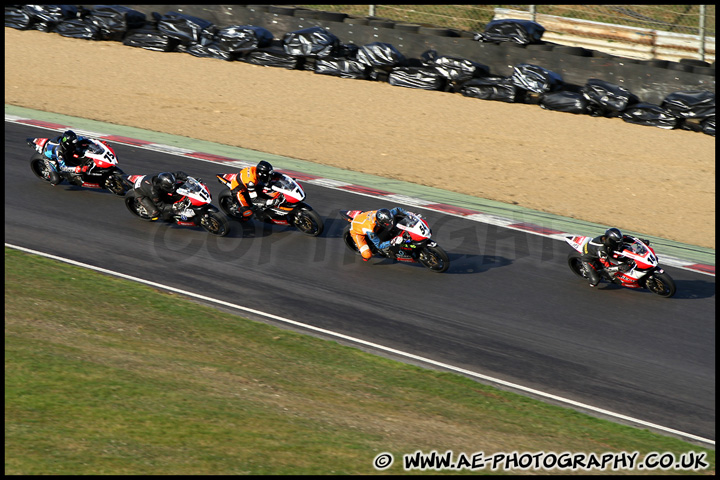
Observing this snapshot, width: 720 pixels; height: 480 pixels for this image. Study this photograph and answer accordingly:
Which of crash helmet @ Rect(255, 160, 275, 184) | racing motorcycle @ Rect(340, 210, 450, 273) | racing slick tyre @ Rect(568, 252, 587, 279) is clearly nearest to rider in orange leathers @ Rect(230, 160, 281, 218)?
crash helmet @ Rect(255, 160, 275, 184)

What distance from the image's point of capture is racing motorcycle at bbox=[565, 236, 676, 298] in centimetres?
1398

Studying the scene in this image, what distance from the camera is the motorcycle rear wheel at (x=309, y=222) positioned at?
16062 mm

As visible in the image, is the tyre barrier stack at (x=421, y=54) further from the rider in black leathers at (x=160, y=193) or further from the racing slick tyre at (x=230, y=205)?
the rider in black leathers at (x=160, y=193)

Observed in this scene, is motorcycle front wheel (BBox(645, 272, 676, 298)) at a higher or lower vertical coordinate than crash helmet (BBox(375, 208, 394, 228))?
lower

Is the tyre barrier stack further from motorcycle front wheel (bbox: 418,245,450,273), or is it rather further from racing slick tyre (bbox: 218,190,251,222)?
racing slick tyre (bbox: 218,190,251,222)

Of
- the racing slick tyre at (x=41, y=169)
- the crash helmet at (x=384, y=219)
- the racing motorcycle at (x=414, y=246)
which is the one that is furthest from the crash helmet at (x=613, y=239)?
the racing slick tyre at (x=41, y=169)

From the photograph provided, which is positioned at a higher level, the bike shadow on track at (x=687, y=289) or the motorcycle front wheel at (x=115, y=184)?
the motorcycle front wheel at (x=115, y=184)

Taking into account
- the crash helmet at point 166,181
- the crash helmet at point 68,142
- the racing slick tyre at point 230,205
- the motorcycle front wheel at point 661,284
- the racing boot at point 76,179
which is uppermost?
the crash helmet at point 68,142

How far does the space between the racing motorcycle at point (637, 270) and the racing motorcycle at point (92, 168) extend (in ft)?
31.6

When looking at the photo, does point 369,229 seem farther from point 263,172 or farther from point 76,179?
point 76,179

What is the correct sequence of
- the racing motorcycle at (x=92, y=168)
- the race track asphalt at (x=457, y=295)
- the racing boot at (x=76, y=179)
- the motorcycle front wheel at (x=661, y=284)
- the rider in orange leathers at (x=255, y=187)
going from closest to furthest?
the race track asphalt at (x=457, y=295) → the motorcycle front wheel at (x=661, y=284) → the rider in orange leathers at (x=255, y=187) → the racing motorcycle at (x=92, y=168) → the racing boot at (x=76, y=179)

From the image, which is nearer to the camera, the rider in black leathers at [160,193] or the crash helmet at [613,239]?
the crash helmet at [613,239]

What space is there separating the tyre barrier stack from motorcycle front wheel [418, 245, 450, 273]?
11866mm

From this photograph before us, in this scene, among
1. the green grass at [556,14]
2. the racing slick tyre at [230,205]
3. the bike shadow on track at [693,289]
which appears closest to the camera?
the bike shadow on track at [693,289]
